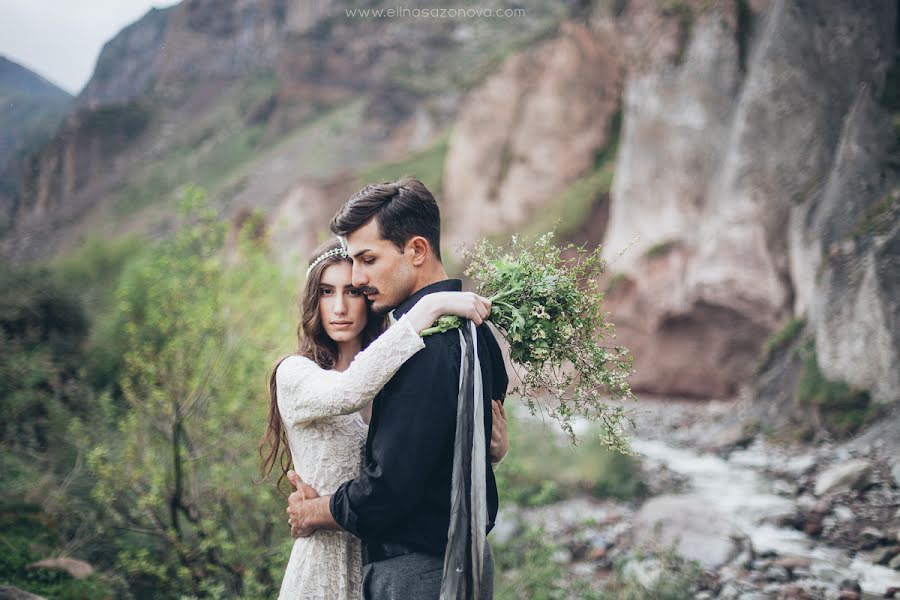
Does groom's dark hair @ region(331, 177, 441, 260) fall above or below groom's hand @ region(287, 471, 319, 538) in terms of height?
above

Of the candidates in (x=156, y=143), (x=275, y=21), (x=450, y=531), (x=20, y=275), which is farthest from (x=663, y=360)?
(x=275, y=21)

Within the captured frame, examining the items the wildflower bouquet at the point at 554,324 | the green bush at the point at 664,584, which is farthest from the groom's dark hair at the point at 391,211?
the green bush at the point at 664,584

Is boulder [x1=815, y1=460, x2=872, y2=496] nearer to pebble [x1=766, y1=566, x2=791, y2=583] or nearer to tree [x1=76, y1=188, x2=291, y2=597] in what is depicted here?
pebble [x1=766, y1=566, x2=791, y2=583]

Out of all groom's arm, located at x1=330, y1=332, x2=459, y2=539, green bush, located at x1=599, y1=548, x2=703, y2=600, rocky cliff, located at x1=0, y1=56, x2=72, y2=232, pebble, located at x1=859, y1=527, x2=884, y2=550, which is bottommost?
green bush, located at x1=599, y1=548, x2=703, y2=600

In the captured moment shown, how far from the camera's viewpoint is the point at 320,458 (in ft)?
8.38

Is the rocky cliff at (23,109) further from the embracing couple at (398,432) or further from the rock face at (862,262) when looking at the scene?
the rock face at (862,262)

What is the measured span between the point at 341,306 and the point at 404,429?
914 millimetres

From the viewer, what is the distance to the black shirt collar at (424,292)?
243 centimetres

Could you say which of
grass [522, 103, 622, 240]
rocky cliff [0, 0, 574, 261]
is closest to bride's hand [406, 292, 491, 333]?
grass [522, 103, 622, 240]

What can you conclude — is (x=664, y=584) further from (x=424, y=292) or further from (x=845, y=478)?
(x=424, y=292)

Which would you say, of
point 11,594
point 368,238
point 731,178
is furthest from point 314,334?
point 731,178

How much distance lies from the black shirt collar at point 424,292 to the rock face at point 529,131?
70.0 ft

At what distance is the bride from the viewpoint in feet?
7.40

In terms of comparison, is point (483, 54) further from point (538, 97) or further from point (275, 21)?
point (275, 21)
